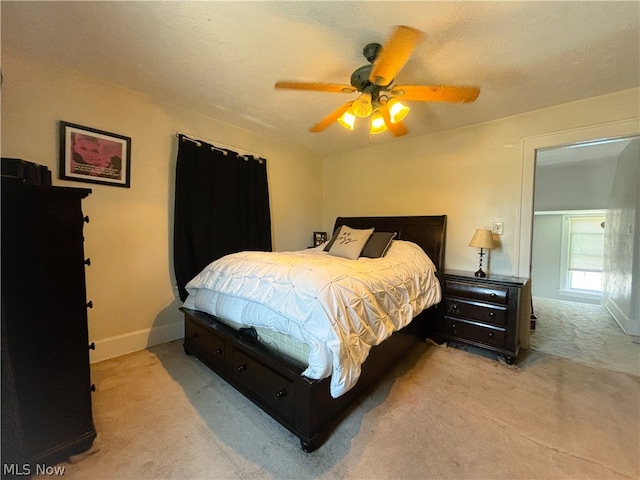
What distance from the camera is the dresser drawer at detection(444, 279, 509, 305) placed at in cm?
238


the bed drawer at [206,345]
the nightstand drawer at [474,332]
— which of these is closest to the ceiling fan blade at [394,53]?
the bed drawer at [206,345]

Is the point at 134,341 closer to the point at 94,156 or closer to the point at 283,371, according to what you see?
the point at 94,156

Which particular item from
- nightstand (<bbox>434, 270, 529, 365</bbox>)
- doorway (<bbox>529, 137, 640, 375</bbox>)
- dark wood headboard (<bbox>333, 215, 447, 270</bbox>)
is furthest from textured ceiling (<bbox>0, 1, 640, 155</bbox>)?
nightstand (<bbox>434, 270, 529, 365</bbox>)

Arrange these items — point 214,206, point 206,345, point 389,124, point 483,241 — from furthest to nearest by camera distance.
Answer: point 214,206
point 483,241
point 206,345
point 389,124

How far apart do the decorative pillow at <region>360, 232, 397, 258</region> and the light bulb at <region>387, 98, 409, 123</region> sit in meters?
1.24

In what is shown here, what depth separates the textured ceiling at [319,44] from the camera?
1457mm

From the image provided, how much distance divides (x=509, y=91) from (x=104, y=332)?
4.09 metres

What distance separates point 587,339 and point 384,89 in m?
3.53

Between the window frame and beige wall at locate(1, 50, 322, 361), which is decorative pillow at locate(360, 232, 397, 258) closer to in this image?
beige wall at locate(1, 50, 322, 361)

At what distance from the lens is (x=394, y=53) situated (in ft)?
4.39

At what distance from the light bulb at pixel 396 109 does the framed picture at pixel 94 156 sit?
2275mm

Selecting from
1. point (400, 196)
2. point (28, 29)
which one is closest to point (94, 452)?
point (28, 29)

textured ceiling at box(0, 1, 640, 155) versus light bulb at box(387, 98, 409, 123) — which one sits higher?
textured ceiling at box(0, 1, 640, 155)

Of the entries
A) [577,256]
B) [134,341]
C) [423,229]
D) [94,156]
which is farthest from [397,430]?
[577,256]
